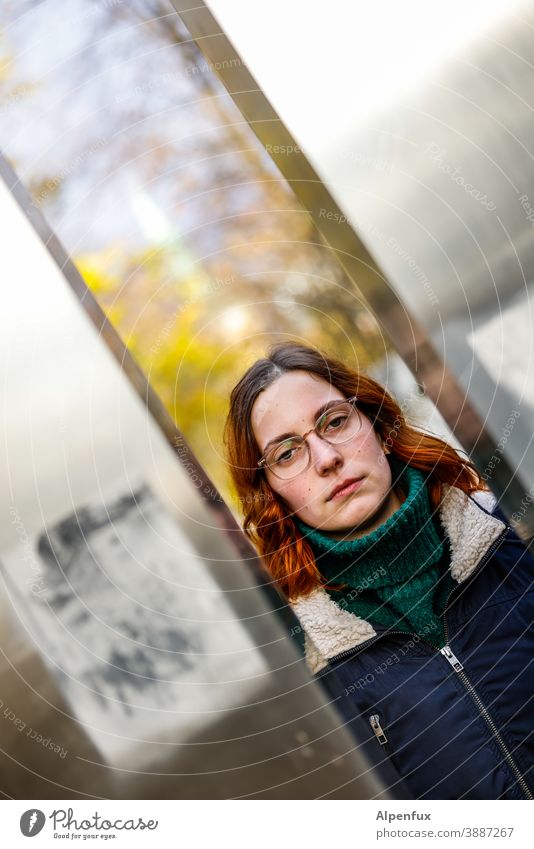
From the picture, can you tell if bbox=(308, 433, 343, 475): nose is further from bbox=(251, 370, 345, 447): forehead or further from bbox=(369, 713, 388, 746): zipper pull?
bbox=(369, 713, 388, 746): zipper pull

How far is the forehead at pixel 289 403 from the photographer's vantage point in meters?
0.67

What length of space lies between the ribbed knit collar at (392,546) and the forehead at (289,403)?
9 cm

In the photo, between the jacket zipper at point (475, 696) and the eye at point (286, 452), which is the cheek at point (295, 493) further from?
the jacket zipper at point (475, 696)

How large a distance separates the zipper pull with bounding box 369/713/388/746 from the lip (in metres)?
0.22

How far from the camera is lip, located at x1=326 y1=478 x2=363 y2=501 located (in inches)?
26.6

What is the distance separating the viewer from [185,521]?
736 mm

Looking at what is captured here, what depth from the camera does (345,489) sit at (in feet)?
2.22

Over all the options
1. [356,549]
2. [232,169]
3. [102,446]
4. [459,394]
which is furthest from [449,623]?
[232,169]

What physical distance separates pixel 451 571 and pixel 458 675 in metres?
0.10

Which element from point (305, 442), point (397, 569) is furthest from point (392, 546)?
point (305, 442)

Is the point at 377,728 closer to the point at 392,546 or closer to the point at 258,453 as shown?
the point at 392,546

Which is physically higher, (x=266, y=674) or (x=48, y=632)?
(x=48, y=632)

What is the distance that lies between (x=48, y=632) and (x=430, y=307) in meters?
0.51

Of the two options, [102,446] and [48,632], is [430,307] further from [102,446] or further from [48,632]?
[48,632]
